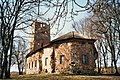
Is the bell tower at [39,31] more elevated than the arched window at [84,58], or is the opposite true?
the bell tower at [39,31]

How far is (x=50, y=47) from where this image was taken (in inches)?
1457

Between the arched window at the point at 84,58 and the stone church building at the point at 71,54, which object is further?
the arched window at the point at 84,58

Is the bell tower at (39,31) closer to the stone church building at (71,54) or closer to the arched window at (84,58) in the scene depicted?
the stone church building at (71,54)

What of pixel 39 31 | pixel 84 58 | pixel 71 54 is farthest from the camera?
pixel 84 58

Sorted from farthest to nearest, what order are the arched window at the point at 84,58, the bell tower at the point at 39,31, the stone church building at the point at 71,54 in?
the arched window at the point at 84,58
the stone church building at the point at 71,54
the bell tower at the point at 39,31

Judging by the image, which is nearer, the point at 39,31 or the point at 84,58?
the point at 39,31

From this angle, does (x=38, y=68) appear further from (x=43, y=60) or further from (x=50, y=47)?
(x=50, y=47)

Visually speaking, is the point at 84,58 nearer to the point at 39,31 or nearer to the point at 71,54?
the point at 71,54

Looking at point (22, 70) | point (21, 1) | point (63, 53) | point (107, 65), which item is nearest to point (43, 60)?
point (63, 53)

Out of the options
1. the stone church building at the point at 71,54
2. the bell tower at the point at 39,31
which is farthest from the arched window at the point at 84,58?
the bell tower at the point at 39,31

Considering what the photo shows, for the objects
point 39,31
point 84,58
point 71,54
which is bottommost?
point 84,58

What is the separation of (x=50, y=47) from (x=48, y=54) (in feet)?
4.30

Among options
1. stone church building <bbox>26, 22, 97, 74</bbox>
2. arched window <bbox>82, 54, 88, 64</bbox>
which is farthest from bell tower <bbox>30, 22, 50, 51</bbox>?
arched window <bbox>82, 54, 88, 64</bbox>

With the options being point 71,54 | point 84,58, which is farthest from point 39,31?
point 84,58
